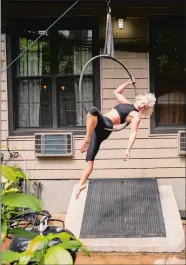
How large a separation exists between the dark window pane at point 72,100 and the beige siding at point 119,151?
245 millimetres

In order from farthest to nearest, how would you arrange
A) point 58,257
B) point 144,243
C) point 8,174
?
point 144,243
point 8,174
point 58,257

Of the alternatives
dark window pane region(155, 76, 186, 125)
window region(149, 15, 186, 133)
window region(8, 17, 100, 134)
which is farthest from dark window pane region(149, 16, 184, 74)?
window region(8, 17, 100, 134)

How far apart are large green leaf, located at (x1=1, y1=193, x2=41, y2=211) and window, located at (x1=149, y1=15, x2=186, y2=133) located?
525cm

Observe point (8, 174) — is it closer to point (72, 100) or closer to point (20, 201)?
point (20, 201)

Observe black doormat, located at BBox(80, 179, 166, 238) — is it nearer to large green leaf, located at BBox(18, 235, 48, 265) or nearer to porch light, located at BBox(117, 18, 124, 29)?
porch light, located at BBox(117, 18, 124, 29)

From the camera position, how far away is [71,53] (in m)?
6.14

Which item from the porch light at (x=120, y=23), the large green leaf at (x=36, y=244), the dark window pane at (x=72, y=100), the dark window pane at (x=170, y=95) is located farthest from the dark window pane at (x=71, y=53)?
the large green leaf at (x=36, y=244)

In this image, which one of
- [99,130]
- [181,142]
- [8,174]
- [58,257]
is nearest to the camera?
[58,257]

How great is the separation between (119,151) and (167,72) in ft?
4.45

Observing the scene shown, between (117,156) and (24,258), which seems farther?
(117,156)

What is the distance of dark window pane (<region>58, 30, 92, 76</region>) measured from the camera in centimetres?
613

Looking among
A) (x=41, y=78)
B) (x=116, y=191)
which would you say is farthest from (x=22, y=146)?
(x=116, y=191)

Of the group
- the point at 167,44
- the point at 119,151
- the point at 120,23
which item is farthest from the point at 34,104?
the point at 167,44

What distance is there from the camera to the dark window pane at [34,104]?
6215mm
